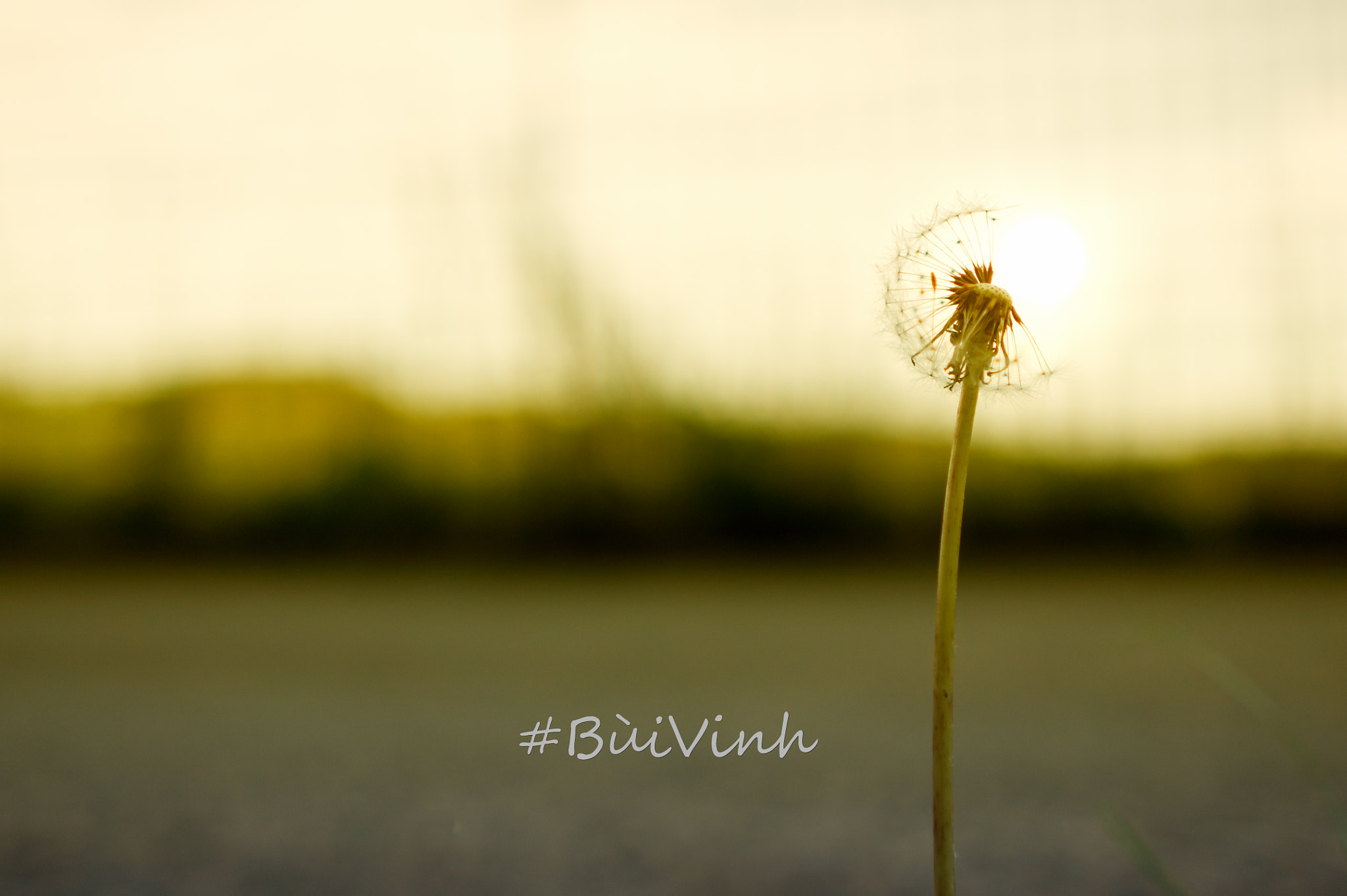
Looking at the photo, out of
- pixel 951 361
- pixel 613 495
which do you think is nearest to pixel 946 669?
pixel 951 361

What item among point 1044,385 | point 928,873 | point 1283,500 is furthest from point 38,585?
point 1283,500

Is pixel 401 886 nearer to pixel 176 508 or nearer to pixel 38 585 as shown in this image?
pixel 38 585

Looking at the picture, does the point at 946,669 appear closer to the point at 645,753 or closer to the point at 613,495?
the point at 645,753

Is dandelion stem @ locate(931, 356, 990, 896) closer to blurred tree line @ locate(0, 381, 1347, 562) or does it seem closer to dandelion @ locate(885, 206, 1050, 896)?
dandelion @ locate(885, 206, 1050, 896)

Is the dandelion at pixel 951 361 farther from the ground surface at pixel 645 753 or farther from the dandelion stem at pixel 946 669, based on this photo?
the ground surface at pixel 645 753

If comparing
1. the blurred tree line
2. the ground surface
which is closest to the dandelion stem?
the ground surface

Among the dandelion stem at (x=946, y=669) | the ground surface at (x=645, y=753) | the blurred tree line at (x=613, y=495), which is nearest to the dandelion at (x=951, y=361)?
the dandelion stem at (x=946, y=669)
